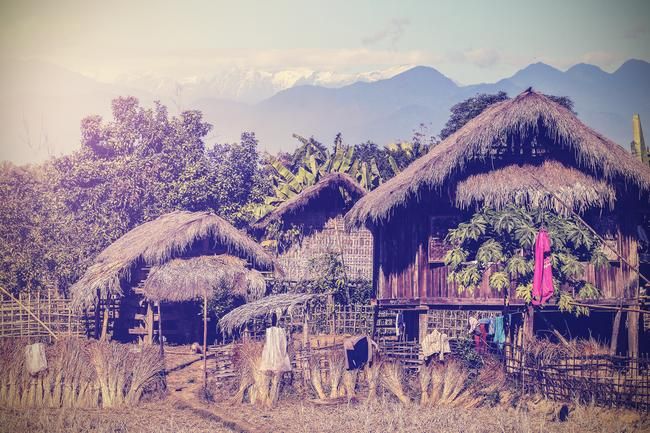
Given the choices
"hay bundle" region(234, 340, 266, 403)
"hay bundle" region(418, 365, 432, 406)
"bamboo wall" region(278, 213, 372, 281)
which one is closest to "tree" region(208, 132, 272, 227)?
"bamboo wall" region(278, 213, 372, 281)

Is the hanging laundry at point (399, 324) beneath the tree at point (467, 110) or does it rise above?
beneath

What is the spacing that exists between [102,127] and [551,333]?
17.3 metres

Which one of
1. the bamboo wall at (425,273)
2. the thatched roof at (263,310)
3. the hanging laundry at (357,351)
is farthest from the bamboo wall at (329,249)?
the hanging laundry at (357,351)

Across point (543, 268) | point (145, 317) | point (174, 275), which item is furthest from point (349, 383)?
point (145, 317)

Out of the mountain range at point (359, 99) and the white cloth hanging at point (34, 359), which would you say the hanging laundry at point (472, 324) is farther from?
the mountain range at point (359, 99)

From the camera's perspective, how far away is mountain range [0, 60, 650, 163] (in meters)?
120

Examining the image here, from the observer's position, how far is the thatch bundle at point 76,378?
13.7 meters

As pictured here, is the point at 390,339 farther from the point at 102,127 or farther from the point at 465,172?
the point at 102,127

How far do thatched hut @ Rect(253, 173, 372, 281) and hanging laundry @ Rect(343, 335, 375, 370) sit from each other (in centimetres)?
735

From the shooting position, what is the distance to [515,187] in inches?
631

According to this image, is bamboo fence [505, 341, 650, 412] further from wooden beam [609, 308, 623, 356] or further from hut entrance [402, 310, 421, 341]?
hut entrance [402, 310, 421, 341]

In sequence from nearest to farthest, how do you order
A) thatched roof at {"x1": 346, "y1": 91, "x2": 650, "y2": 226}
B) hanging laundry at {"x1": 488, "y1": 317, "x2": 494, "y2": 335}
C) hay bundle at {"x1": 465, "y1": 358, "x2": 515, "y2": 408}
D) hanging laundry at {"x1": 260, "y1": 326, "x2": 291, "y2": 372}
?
hay bundle at {"x1": 465, "y1": 358, "x2": 515, "y2": 408} → hanging laundry at {"x1": 260, "y1": 326, "x2": 291, "y2": 372} → thatched roof at {"x1": 346, "y1": 91, "x2": 650, "y2": 226} → hanging laundry at {"x1": 488, "y1": 317, "x2": 494, "y2": 335}

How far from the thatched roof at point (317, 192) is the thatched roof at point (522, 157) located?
6937 millimetres

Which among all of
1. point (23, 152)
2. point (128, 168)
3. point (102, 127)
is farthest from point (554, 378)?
point (23, 152)
